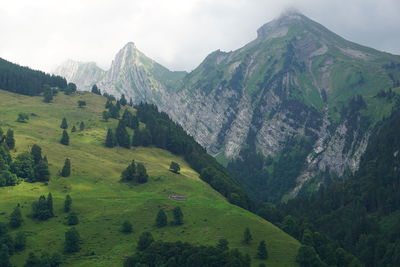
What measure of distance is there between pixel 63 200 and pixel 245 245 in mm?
61759

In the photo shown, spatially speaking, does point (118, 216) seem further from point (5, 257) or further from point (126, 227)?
point (5, 257)

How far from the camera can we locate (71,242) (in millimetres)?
128375

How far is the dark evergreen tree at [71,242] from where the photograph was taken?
5022 inches

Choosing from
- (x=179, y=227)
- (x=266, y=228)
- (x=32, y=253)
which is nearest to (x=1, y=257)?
(x=32, y=253)

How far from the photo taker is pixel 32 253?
120438 millimetres

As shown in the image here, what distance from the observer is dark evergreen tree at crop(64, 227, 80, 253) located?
127562 mm

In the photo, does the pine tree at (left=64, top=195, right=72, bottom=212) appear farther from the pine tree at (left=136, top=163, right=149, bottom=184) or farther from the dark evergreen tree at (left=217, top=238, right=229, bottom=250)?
the dark evergreen tree at (left=217, top=238, right=229, bottom=250)

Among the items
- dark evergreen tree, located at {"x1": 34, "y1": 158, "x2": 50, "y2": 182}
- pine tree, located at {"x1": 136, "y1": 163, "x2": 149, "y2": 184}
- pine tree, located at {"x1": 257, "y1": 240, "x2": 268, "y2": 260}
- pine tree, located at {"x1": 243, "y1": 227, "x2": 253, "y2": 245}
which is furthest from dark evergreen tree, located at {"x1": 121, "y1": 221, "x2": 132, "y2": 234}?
dark evergreen tree, located at {"x1": 34, "y1": 158, "x2": 50, "y2": 182}

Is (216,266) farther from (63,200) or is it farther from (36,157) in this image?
(36,157)

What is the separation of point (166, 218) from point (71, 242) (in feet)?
98.7

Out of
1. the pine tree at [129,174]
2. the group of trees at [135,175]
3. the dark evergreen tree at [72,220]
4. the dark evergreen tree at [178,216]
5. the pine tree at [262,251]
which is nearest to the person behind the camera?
the pine tree at [262,251]

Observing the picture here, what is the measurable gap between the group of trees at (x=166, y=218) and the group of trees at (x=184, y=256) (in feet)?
64.9

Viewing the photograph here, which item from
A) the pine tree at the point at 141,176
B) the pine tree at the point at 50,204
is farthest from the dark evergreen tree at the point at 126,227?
the pine tree at the point at 141,176

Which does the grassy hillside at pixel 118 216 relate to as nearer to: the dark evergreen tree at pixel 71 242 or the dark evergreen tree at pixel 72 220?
the dark evergreen tree at pixel 72 220
